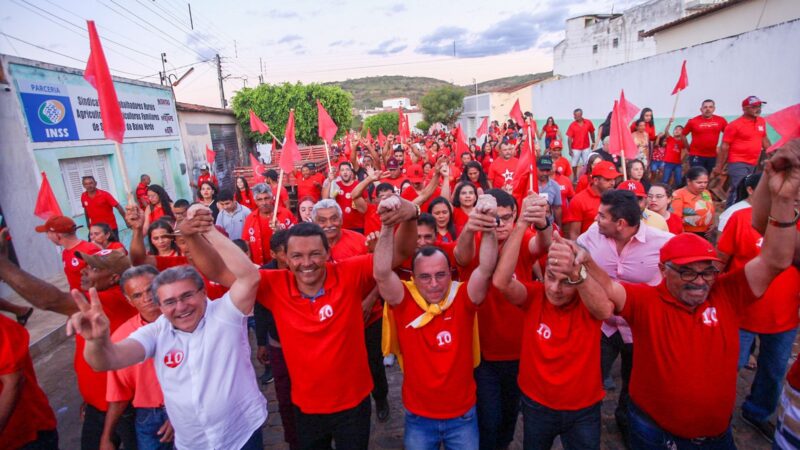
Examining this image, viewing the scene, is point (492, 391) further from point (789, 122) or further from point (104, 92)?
point (104, 92)

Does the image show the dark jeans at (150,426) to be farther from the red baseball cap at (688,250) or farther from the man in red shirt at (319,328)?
the red baseball cap at (688,250)

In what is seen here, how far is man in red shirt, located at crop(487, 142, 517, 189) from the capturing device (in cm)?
699

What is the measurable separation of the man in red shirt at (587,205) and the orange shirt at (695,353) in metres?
2.24

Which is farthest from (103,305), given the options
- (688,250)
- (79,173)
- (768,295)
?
(79,173)

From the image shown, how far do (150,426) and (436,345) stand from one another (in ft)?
5.98

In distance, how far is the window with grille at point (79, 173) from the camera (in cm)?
942

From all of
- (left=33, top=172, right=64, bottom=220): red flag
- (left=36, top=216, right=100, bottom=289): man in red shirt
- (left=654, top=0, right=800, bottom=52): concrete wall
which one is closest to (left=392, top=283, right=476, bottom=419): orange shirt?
(left=36, top=216, right=100, bottom=289): man in red shirt

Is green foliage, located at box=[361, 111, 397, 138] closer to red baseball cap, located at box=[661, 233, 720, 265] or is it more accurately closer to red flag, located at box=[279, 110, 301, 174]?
red flag, located at box=[279, 110, 301, 174]

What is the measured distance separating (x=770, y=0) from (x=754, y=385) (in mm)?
12962

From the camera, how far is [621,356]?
350cm

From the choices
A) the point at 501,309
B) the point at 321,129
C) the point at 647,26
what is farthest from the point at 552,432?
the point at 647,26

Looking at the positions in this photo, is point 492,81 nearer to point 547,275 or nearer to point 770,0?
point 770,0

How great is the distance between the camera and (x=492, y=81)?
450 ft

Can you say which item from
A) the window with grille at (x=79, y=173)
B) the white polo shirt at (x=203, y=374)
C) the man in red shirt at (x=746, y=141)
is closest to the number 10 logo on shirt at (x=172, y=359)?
the white polo shirt at (x=203, y=374)
